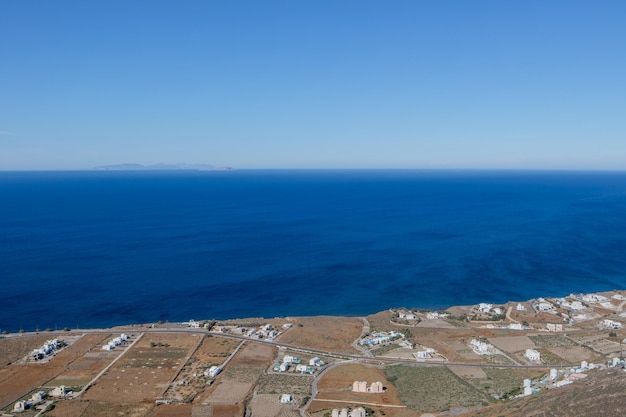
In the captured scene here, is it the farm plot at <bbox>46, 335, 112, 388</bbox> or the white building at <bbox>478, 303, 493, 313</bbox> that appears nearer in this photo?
the farm plot at <bbox>46, 335, 112, 388</bbox>

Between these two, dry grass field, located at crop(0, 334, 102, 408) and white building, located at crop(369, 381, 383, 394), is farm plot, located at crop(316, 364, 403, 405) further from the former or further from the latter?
dry grass field, located at crop(0, 334, 102, 408)

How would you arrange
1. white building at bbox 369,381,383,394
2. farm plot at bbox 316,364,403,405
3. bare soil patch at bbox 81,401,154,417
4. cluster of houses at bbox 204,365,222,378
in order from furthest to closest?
cluster of houses at bbox 204,365,222,378 < white building at bbox 369,381,383,394 < farm plot at bbox 316,364,403,405 < bare soil patch at bbox 81,401,154,417

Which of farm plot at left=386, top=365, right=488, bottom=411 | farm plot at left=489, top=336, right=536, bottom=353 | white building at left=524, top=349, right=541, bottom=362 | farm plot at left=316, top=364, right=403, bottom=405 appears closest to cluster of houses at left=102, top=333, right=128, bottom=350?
farm plot at left=316, top=364, right=403, bottom=405

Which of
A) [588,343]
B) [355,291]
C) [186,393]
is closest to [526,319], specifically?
[588,343]

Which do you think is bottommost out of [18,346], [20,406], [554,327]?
[554,327]

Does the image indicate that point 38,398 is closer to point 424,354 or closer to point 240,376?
point 240,376

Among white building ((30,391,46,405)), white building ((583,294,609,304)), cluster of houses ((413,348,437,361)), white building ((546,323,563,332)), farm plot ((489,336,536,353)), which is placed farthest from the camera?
white building ((583,294,609,304))

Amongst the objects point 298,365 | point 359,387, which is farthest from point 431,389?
point 298,365

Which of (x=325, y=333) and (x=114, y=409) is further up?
(x=114, y=409)
